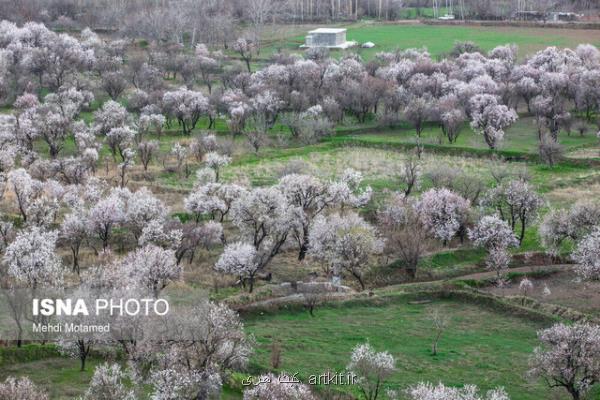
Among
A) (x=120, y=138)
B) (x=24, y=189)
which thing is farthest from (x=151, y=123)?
(x=24, y=189)

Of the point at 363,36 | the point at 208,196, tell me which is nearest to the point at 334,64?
the point at 363,36

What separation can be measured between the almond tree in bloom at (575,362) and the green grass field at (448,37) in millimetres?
91170

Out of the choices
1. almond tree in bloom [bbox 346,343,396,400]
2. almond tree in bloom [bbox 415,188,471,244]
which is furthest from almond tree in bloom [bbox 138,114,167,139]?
almond tree in bloom [bbox 346,343,396,400]

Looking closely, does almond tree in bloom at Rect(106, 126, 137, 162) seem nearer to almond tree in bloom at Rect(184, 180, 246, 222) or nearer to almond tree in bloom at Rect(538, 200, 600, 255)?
almond tree in bloom at Rect(184, 180, 246, 222)

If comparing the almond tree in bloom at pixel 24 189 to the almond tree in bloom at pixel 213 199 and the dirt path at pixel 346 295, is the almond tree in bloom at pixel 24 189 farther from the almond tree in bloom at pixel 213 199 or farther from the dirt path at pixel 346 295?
the dirt path at pixel 346 295

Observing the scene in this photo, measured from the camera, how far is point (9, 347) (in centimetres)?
4066

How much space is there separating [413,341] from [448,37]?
103 meters

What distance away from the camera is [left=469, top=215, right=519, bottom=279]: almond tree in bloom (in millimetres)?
54750

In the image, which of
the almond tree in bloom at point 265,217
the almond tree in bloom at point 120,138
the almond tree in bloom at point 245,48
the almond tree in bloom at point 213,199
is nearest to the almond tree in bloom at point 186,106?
the almond tree in bloom at point 120,138

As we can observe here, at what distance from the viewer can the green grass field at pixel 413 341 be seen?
3928 centimetres

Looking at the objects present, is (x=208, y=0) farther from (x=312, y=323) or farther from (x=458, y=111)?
(x=312, y=323)

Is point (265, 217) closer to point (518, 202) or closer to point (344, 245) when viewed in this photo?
point (344, 245)

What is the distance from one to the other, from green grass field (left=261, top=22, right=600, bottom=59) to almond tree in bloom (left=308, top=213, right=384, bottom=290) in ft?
243

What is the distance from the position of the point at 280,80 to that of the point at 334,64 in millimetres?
8696
